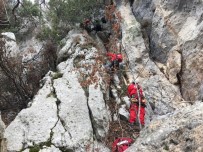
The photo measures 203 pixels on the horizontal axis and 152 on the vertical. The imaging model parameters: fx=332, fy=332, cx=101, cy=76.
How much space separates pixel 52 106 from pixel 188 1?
6680mm

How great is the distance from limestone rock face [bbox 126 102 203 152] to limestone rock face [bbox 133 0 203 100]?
5371mm

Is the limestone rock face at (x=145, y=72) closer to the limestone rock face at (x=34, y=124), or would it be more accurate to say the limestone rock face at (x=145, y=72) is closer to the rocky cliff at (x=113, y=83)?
the rocky cliff at (x=113, y=83)

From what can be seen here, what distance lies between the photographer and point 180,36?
1260 cm

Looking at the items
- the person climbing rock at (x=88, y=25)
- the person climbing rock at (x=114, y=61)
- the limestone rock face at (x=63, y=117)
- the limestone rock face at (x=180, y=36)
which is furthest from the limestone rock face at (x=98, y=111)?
the person climbing rock at (x=88, y=25)

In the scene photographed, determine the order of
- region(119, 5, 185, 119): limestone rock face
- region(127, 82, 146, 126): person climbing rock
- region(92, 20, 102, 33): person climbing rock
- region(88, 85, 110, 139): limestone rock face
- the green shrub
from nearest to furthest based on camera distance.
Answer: region(88, 85, 110, 139): limestone rock face
region(127, 82, 146, 126): person climbing rock
region(119, 5, 185, 119): limestone rock face
region(92, 20, 102, 33): person climbing rock
the green shrub

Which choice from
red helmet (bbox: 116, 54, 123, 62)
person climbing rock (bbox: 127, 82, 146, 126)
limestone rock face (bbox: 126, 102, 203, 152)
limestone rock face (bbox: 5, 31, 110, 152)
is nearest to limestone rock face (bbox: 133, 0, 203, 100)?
red helmet (bbox: 116, 54, 123, 62)

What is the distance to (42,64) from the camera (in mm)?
14820

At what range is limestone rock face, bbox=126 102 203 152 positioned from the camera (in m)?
5.06

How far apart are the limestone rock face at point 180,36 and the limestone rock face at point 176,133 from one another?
5371mm

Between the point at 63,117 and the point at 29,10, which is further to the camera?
the point at 29,10

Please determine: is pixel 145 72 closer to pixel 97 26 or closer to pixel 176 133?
pixel 97 26

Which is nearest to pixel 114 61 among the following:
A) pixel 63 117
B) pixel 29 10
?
pixel 63 117

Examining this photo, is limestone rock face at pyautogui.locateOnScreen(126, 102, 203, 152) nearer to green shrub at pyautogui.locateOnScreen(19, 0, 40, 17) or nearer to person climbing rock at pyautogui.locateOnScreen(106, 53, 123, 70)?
person climbing rock at pyautogui.locateOnScreen(106, 53, 123, 70)

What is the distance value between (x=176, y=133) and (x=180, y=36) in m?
7.90
